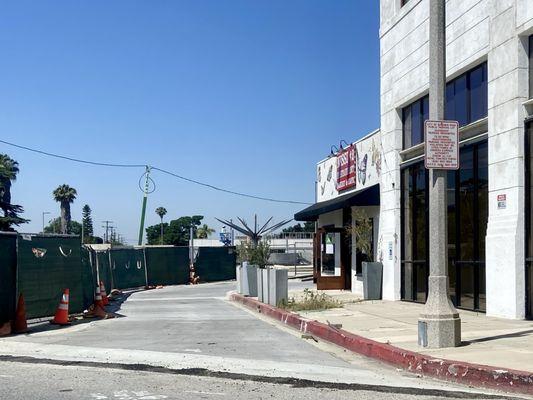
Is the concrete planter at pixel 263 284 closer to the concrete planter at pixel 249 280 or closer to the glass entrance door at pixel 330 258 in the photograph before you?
the concrete planter at pixel 249 280

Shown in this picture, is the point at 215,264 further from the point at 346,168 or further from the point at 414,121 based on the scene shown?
the point at 414,121

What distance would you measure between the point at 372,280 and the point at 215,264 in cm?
1970

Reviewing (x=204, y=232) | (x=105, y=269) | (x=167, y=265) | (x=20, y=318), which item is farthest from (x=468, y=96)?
(x=204, y=232)

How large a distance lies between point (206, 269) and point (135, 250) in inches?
282

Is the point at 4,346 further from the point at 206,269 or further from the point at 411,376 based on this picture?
the point at 206,269

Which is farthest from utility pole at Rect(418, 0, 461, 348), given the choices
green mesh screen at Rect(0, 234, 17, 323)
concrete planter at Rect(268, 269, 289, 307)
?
green mesh screen at Rect(0, 234, 17, 323)

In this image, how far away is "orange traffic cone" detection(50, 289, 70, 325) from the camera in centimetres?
1448

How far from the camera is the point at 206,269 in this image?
3709cm

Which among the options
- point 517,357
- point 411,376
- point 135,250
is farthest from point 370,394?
point 135,250

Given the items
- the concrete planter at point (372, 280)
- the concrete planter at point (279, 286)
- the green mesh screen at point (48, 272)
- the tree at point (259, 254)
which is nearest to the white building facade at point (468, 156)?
the concrete planter at point (372, 280)

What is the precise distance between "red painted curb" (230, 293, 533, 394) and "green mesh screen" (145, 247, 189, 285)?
69.1 feet

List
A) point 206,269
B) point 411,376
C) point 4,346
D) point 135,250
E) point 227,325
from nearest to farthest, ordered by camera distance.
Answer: point 411,376, point 4,346, point 227,325, point 135,250, point 206,269

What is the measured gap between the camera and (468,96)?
1483 centimetres

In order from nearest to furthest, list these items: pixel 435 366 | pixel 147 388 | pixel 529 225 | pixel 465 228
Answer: pixel 147 388 < pixel 435 366 < pixel 529 225 < pixel 465 228
